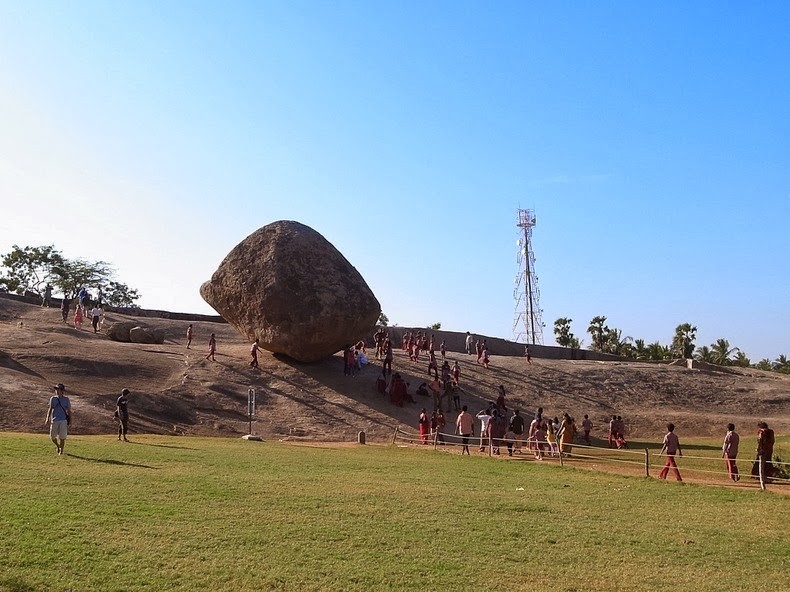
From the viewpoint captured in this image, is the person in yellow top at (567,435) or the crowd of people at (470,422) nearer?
the crowd of people at (470,422)

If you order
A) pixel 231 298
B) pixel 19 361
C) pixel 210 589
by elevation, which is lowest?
pixel 210 589

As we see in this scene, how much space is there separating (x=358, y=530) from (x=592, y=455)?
14.0 m

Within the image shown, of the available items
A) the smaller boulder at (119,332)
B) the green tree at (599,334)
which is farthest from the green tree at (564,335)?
the smaller boulder at (119,332)

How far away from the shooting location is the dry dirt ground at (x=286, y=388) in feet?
90.4

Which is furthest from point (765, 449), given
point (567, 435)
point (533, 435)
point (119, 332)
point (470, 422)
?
point (119, 332)

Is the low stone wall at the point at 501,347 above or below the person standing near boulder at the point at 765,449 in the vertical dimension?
above

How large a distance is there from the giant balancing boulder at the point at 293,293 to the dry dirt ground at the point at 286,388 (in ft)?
4.94

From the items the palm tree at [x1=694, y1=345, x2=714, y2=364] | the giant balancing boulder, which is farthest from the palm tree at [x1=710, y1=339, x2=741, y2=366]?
the giant balancing boulder

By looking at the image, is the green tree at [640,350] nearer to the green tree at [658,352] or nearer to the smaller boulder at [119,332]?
the green tree at [658,352]

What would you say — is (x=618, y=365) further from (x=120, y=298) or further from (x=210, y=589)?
(x=120, y=298)

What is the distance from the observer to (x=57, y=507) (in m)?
11.1

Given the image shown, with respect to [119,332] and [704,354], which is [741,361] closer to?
[704,354]

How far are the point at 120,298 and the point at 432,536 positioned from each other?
74.2m

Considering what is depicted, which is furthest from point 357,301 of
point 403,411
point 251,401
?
point 251,401
